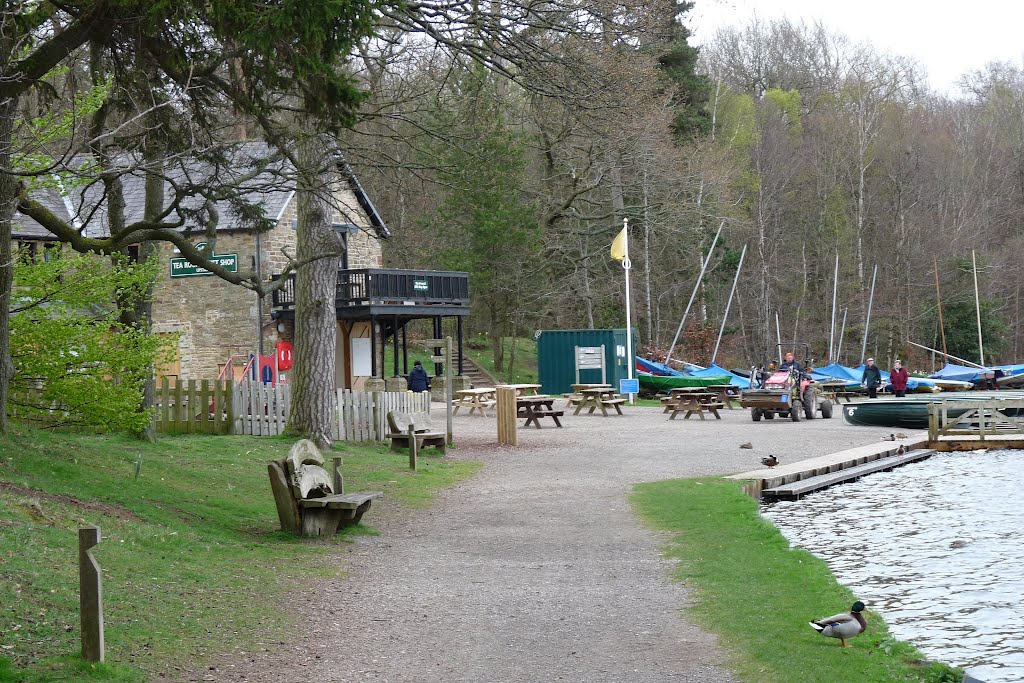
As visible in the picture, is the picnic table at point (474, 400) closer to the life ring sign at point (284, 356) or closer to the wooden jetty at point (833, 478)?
the life ring sign at point (284, 356)

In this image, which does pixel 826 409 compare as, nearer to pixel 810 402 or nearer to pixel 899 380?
pixel 810 402

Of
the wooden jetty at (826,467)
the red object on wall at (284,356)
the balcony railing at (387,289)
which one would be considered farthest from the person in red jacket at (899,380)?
the red object on wall at (284,356)

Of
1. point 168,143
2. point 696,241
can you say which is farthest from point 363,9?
point 696,241

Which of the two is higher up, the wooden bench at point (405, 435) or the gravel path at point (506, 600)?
the wooden bench at point (405, 435)

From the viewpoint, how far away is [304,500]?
480 inches

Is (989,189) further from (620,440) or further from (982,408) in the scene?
(620,440)

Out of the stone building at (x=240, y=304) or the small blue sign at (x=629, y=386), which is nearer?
the stone building at (x=240, y=304)

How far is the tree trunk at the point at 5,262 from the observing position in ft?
39.3

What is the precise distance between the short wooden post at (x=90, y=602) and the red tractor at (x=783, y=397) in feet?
85.4

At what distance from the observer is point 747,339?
220 feet

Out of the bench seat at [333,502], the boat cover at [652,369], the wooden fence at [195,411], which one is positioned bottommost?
the bench seat at [333,502]

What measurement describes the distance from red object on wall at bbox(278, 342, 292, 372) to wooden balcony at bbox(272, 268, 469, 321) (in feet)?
4.11

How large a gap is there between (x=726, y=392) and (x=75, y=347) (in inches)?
1210

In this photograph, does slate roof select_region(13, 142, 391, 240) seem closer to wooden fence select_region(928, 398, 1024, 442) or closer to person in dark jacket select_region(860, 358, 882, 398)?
wooden fence select_region(928, 398, 1024, 442)
